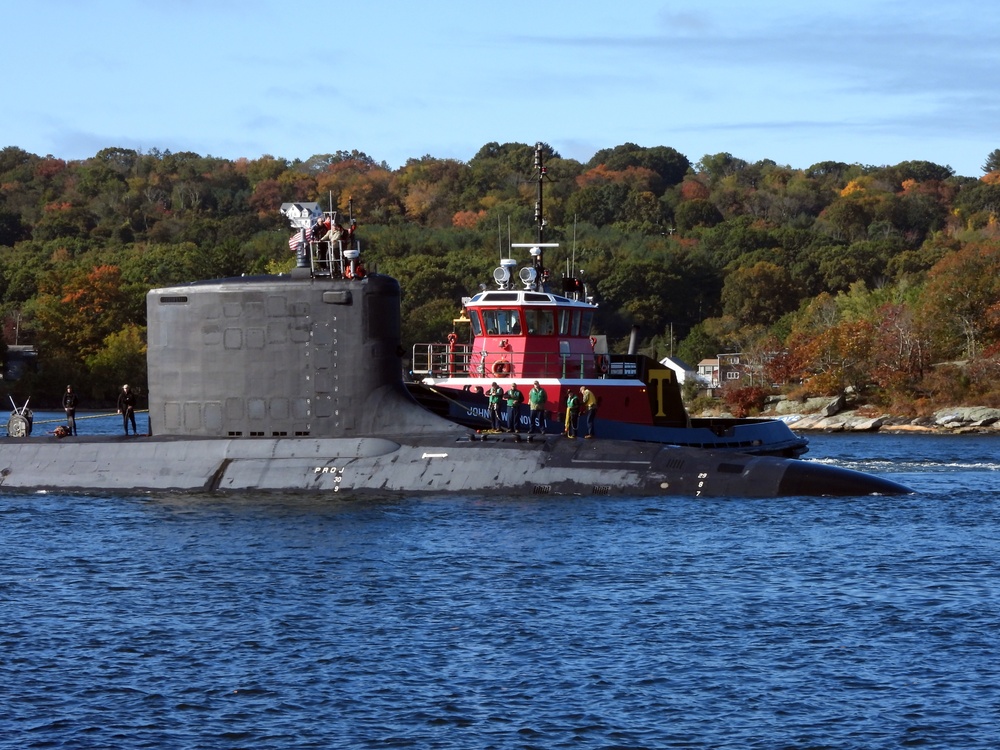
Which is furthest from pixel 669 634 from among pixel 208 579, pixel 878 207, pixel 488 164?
pixel 488 164

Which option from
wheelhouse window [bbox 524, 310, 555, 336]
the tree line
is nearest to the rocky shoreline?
the tree line

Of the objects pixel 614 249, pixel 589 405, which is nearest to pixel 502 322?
pixel 589 405

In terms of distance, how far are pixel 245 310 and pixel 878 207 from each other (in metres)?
123

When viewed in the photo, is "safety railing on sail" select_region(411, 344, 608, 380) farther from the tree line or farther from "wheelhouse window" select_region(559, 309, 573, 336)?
the tree line

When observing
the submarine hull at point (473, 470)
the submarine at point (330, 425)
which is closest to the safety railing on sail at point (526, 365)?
the submarine at point (330, 425)

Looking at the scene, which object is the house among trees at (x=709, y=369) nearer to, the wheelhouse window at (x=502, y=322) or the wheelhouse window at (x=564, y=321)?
the wheelhouse window at (x=564, y=321)

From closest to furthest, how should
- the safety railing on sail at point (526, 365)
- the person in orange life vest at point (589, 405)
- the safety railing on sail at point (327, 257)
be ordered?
the safety railing on sail at point (327, 257)
the person in orange life vest at point (589, 405)
the safety railing on sail at point (526, 365)

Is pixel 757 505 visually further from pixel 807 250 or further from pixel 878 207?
pixel 878 207

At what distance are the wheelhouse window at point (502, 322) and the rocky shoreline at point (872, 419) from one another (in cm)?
4081

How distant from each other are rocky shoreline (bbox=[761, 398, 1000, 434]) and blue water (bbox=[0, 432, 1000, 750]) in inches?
1874

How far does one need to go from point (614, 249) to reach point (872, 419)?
1902 inches

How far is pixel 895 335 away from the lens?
83188mm

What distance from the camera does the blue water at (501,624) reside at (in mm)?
14336

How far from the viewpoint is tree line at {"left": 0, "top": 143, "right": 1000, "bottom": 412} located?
84438mm
